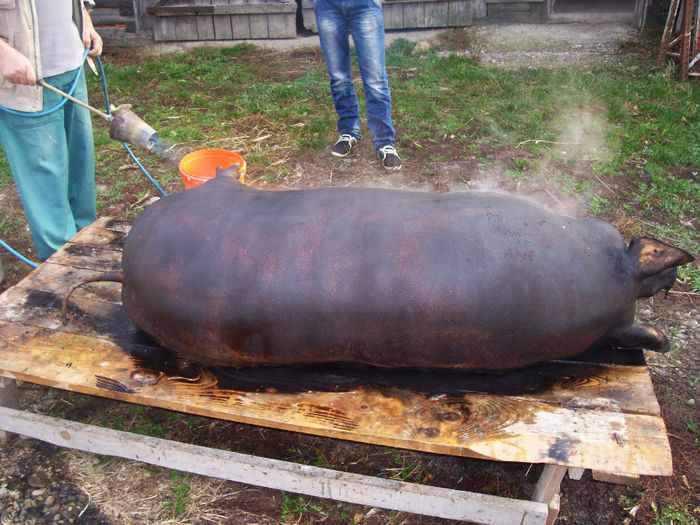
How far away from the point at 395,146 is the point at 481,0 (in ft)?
12.4

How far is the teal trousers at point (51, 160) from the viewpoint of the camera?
316 cm

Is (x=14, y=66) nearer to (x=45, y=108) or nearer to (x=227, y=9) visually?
(x=45, y=108)

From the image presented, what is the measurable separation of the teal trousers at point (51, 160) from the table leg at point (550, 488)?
9.91 ft

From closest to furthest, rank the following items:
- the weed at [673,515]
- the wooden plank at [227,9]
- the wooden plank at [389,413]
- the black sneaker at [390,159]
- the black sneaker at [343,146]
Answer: the wooden plank at [389,413], the weed at [673,515], the black sneaker at [390,159], the black sneaker at [343,146], the wooden plank at [227,9]

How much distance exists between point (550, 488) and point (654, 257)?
0.95 m

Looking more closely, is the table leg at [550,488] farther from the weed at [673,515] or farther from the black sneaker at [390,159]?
the black sneaker at [390,159]

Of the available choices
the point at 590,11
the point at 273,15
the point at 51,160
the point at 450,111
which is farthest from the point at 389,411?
the point at 590,11

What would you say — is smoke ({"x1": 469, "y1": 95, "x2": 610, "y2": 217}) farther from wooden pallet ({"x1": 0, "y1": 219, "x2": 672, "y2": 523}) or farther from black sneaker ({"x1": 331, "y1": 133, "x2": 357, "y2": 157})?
wooden pallet ({"x1": 0, "y1": 219, "x2": 672, "y2": 523})

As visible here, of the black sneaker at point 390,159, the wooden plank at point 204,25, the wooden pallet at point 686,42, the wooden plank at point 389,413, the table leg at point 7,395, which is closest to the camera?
the wooden plank at point 389,413

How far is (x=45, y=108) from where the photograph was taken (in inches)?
126

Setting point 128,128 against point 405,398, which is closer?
point 405,398

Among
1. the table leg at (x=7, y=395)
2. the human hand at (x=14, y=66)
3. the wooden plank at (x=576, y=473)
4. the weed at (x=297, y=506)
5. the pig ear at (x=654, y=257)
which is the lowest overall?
the weed at (x=297, y=506)

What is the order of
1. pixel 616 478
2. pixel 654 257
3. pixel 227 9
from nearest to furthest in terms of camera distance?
pixel 654 257
pixel 616 478
pixel 227 9

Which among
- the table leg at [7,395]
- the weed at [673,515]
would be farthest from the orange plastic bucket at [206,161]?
the weed at [673,515]
